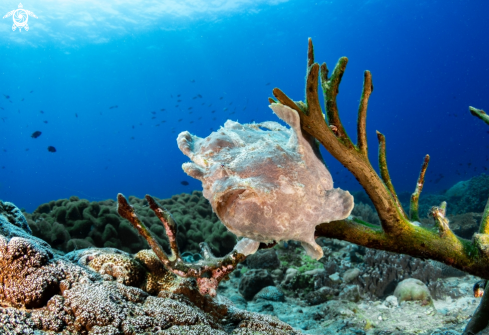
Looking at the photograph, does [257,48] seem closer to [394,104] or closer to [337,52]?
[337,52]

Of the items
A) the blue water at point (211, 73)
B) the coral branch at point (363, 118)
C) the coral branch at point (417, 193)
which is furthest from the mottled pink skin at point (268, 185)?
the blue water at point (211, 73)

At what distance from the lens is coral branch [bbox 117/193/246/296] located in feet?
5.84

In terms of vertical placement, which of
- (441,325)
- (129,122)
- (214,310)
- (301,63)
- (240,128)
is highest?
(129,122)

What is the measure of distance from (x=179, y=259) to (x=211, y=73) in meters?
82.2

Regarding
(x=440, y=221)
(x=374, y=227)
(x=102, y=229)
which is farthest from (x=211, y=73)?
(x=440, y=221)

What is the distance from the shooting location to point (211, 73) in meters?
78.1

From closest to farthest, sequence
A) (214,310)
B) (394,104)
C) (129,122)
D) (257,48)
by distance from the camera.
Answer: (214,310)
(257,48)
(394,104)
(129,122)

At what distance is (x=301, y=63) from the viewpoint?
257ft

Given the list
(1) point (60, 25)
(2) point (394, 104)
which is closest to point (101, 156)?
(1) point (60, 25)

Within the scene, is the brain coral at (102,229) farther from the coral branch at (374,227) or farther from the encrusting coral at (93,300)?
the coral branch at (374,227)

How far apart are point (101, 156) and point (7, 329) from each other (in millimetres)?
124050

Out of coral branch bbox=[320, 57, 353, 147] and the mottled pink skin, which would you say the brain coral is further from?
coral branch bbox=[320, 57, 353, 147]

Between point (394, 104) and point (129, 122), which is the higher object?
point (129, 122)

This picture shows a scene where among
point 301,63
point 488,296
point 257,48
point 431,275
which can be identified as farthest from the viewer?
point 301,63
